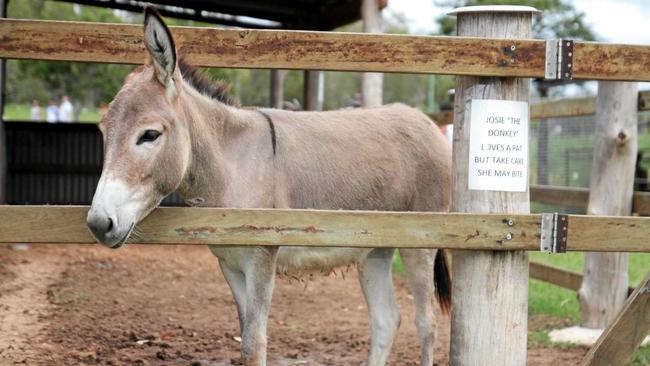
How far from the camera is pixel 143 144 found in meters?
3.71

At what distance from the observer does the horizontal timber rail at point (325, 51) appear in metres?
3.48

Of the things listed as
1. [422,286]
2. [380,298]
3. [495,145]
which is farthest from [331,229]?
[380,298]

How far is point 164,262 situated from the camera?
412 inches

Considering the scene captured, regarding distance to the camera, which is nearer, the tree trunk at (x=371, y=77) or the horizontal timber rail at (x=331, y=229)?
the horizontal timber rail at (x=331, y=229)

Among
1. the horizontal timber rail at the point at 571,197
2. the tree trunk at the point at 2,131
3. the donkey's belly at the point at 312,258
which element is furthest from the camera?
the tree trunk at the point at 2,131

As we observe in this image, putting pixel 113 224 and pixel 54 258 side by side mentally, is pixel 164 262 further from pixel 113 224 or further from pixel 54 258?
pixel 113 224

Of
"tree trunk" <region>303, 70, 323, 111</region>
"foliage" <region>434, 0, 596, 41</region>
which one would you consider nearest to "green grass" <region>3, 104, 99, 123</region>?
"foliage" <region>434, 0, 596, 41</region>

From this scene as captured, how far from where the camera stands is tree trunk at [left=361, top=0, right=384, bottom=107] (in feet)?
30.9

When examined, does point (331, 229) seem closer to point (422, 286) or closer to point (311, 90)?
point (422, 286)

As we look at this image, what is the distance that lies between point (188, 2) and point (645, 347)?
952 cm

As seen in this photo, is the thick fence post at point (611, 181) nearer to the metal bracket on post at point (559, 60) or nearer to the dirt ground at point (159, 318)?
the dirt ground at point (159, 318)

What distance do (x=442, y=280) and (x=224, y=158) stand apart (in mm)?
2242

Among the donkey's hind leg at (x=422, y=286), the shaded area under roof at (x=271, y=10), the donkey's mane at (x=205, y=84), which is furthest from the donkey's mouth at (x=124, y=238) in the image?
the shaded area under roof at (x=271, y=10)

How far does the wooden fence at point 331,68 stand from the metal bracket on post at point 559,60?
0.08 ft
